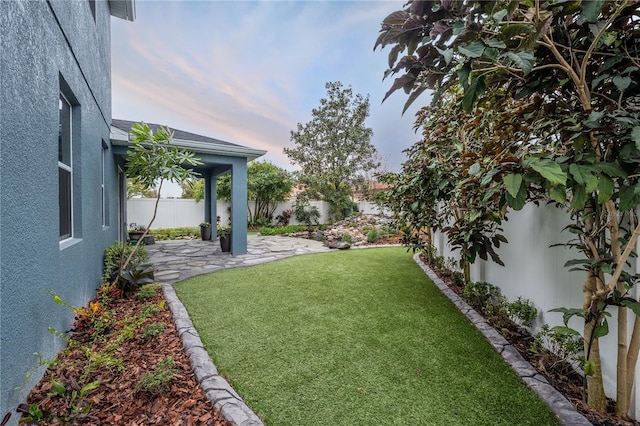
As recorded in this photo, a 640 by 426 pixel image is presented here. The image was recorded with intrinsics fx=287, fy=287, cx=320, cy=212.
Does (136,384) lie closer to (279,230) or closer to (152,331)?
(152,331)

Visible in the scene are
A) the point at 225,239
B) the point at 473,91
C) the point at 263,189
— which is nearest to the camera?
the point at 473,91

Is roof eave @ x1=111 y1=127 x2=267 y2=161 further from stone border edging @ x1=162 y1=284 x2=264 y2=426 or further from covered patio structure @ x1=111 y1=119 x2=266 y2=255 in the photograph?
stone border edging @ x1=162 y1=284 x2=264 y2=426

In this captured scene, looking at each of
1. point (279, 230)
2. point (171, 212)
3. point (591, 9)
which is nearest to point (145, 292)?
point (591, 9)

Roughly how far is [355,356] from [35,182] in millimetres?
3103

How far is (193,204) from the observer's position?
14703mm

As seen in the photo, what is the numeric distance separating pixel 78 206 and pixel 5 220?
2180 mm

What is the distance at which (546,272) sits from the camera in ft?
9.61

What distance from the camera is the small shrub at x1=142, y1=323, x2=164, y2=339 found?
3161 mm

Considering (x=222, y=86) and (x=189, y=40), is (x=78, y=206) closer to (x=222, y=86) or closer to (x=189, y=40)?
(x=189, y=40)

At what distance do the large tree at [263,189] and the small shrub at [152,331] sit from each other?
13.0m

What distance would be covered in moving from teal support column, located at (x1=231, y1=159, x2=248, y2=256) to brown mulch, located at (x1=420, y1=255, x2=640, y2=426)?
6403mm

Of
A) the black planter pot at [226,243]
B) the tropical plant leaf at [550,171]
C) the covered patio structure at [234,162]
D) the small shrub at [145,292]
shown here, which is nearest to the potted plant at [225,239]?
the black planter pot at [226,243]

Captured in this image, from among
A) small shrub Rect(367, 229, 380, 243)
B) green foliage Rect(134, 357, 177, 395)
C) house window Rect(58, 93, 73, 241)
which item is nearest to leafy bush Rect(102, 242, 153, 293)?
house window Rect(58, 93, 73, 241)

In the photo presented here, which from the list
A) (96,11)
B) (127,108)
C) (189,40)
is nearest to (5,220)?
(96,11)
